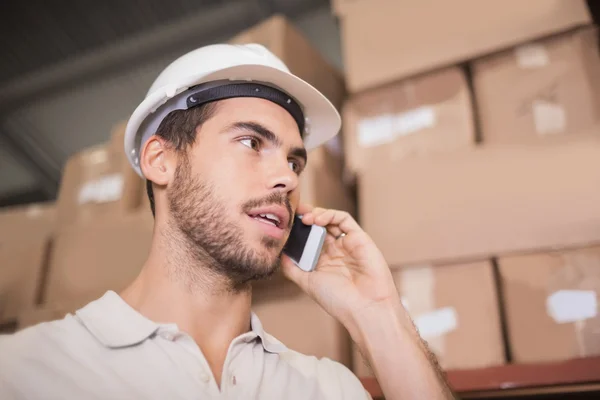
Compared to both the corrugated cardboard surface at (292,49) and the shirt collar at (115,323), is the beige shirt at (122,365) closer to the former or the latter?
the shirt collar at (115,323)

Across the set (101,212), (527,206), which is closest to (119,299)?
(101,212)

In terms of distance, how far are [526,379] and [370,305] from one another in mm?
350

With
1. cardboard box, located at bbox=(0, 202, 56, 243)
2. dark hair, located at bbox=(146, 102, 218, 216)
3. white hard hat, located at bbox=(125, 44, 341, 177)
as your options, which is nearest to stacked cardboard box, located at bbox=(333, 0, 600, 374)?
white hard hat, located at bbox=(125, 44, 341, 177)

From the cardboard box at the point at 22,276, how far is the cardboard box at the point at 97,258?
1.3 inches

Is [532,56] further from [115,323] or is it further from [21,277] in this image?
[21,277]

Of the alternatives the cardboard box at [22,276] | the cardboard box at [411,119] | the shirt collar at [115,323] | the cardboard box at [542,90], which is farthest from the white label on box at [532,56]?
the cardboard box at [22,276]

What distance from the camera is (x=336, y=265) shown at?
0.92m

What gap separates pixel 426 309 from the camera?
1.07 m

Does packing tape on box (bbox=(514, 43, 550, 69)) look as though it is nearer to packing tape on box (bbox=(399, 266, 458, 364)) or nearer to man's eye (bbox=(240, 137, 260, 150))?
packing tape on box (bbox=(399, 266, 458, 364))

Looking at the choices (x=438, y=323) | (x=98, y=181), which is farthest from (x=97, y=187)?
(x=438, y=323)

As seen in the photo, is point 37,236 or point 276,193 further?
point 37,236

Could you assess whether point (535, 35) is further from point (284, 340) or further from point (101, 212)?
point (101, 212)

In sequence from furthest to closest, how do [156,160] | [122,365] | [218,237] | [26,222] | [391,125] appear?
[26,222] < [391,125] < [156,160] < [218,237] < [122,365]

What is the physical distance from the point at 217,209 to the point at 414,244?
0.49m
